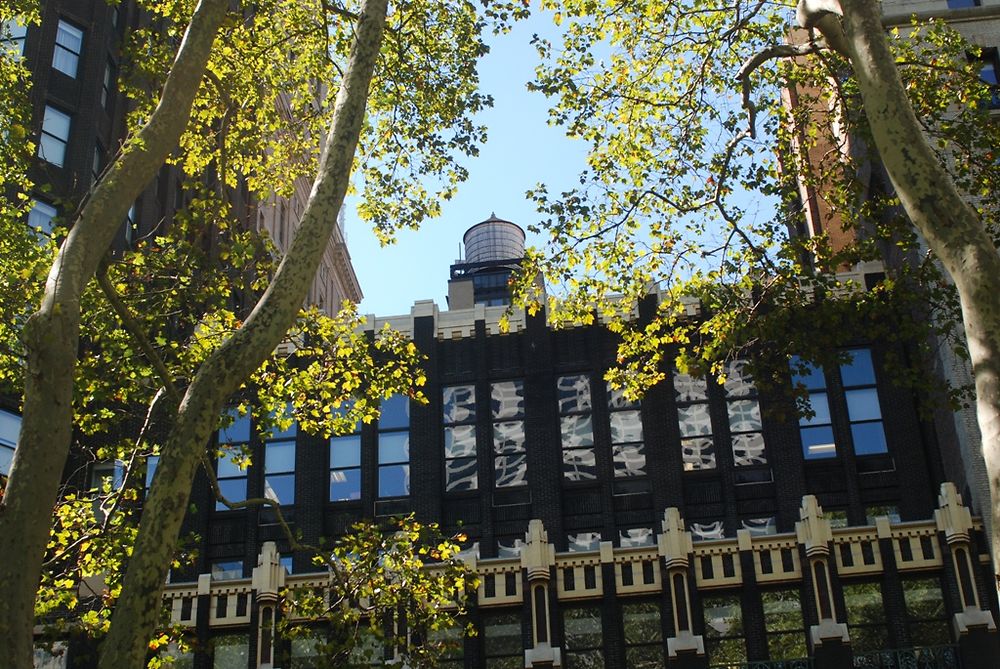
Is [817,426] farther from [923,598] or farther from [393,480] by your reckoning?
[393,480]

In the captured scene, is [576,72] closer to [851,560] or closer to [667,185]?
[667,185]

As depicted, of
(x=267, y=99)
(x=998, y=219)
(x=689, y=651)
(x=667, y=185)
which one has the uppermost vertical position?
(x=267, y=99)

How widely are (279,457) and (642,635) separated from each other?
11664mm

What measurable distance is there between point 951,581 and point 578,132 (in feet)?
51.2

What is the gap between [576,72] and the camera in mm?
25953

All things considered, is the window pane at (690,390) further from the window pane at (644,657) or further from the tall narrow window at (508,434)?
the window pane at (644,657)

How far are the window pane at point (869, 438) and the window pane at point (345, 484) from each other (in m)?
14.0

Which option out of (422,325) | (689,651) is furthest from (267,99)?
(689,651)

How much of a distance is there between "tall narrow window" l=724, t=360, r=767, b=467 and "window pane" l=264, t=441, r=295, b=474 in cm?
1258

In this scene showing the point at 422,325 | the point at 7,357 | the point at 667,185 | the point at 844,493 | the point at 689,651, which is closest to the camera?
the point at 7,357

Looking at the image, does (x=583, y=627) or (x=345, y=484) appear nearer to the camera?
(x=583, y=627)

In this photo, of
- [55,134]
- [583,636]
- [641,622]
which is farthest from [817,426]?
[55,134]

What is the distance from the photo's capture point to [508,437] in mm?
36469

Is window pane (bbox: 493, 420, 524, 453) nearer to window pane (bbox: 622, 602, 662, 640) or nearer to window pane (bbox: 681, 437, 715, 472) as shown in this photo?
window pane (bbox: 681, 437, 715, 472)
